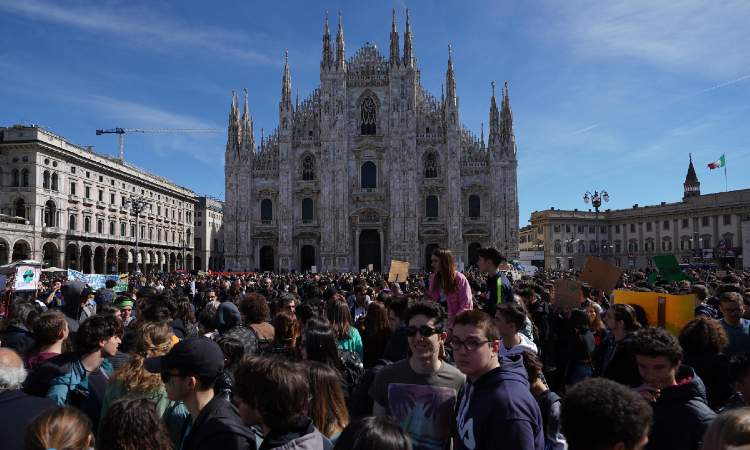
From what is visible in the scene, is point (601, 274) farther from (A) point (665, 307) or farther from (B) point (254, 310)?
(B) point (254, 310)

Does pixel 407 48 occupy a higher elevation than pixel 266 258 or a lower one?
higher

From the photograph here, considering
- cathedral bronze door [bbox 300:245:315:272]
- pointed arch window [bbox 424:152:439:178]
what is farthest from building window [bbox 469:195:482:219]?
cathedral bronze door [bbox 300:245:315:272]

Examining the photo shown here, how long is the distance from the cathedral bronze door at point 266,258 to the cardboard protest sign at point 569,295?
135 feet

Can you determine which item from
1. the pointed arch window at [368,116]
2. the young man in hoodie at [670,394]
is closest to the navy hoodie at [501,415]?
the young man in hoodie at [670,394]

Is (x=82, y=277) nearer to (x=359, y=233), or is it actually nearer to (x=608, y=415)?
(x=608, y=415)

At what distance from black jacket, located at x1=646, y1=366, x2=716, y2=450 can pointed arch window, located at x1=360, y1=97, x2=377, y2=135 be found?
43462 mm

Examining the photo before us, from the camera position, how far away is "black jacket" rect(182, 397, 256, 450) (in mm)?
2838

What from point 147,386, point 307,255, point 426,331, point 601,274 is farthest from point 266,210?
point 426,331

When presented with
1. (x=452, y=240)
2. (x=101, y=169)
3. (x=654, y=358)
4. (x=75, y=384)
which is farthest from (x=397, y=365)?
(x=101, y=169)

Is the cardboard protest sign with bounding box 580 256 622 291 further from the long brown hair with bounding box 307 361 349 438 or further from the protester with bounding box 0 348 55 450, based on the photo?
the protester with bounding box 0 348 55 450

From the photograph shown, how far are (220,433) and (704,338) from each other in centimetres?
420

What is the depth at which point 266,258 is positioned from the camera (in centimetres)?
4697

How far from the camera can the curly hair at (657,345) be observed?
11.3 feet

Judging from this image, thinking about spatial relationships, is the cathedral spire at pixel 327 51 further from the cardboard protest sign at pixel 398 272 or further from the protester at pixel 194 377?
the protester at pixel 194 377
